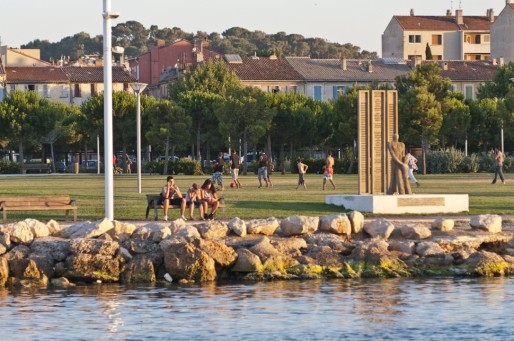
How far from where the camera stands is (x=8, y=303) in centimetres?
2555

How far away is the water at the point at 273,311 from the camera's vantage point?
22094 millimetres

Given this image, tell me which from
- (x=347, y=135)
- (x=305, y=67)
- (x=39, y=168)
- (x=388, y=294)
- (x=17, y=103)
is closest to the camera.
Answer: (x=388, y=294)

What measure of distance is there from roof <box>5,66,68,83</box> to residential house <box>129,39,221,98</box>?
35.7 feet

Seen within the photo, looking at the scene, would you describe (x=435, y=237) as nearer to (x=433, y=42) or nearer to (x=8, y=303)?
(x=8, y=303)

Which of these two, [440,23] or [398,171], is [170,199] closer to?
[398,171]

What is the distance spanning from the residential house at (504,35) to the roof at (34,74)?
47235mm

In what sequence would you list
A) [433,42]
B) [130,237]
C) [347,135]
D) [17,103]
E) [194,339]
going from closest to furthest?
[194,339] → [130,237] → [347,135] → [17,103] → [433,42]

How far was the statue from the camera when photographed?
39375mm

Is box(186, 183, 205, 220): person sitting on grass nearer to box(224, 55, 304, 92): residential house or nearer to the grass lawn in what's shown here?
the grass lawn

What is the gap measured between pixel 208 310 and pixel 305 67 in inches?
4397

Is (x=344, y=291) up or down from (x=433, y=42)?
down

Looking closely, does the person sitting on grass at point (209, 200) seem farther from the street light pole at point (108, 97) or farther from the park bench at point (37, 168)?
the park bench at point (37, 168)

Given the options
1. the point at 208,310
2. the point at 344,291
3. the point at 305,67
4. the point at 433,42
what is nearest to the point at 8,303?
the point at 208,310

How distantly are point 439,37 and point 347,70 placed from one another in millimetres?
36222
